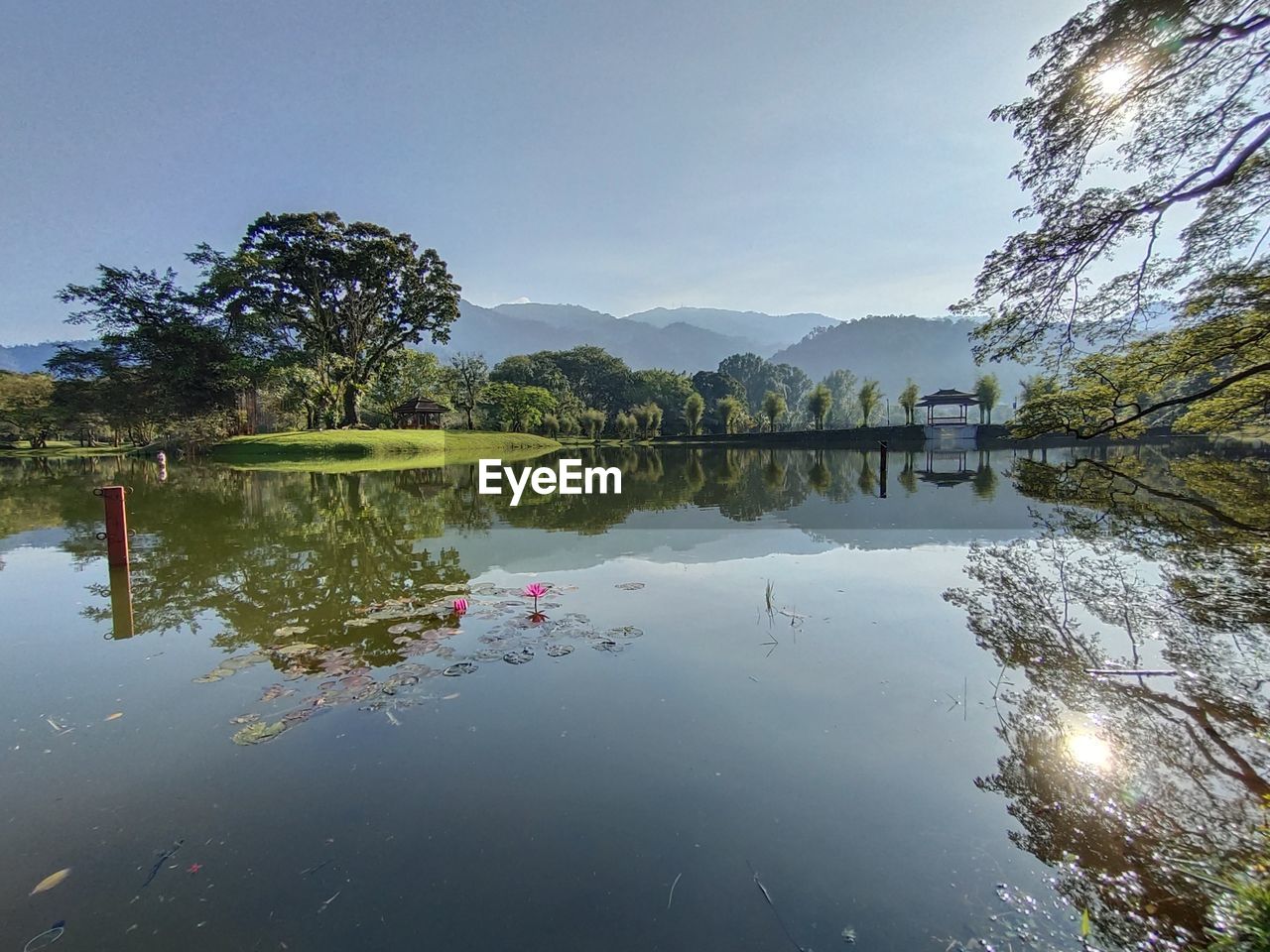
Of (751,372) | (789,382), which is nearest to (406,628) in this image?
(751,372)

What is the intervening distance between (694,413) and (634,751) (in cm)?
6301

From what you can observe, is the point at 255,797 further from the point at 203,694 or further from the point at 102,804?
the point at 203,694

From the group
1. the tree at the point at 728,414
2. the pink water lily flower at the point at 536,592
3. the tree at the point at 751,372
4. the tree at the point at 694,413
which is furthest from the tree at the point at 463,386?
the tree at the point at 751,372

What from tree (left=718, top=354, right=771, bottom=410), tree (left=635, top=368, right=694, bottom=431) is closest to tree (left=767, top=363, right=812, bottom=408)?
tree (left=718, top=354, right=771, bottom=410)

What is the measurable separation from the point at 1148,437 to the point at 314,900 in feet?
197

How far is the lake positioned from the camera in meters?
2.27

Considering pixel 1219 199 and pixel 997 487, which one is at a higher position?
pixel 1219 199

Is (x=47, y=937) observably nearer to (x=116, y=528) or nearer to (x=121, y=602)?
(x=121, y=602)

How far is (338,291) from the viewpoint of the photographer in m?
37.2

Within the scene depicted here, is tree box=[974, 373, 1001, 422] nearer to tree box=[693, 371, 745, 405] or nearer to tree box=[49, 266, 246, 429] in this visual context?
tree box=[693, 371, 745, 405]

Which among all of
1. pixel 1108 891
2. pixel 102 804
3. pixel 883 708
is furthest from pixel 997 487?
pixel 102 804

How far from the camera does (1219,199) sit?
7879 mm

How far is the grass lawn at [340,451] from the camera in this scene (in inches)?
1103

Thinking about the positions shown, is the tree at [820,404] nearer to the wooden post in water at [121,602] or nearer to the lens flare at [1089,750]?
the lens flare at [1089,750]
